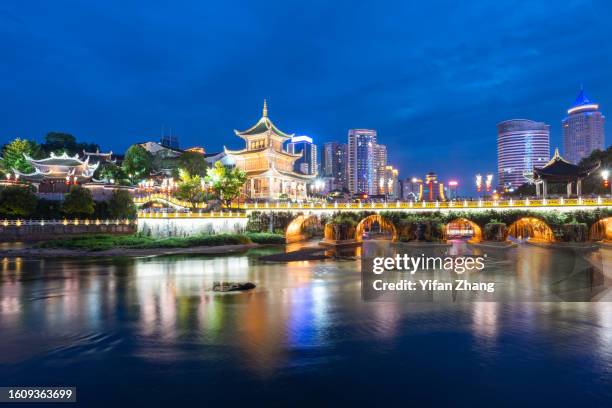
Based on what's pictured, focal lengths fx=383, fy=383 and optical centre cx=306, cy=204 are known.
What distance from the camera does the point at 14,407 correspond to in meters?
10.9

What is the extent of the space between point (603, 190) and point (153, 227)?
69.0 meters

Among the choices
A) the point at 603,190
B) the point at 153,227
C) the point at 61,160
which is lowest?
the point at 153,227

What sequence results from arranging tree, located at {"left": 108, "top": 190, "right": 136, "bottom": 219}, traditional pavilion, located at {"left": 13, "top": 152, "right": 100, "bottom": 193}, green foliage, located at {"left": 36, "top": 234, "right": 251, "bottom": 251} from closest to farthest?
green foliage, located at {"left": 36, "top": 234, "right": 251, "bottom": 251}
tree, located at {"left": 108, "top": 190, "right": 136, "bottom": 219}
traditional pavilion, located at {"left": 13, "top": 152, "right": 100, "bottom": 193}

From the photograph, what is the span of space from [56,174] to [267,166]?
3723cm

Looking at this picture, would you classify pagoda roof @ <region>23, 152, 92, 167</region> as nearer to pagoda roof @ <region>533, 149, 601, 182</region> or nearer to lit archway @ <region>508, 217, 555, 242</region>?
lit archway @ <region>508, 217, 555, 242</region>

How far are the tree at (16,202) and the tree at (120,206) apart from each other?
1039cm

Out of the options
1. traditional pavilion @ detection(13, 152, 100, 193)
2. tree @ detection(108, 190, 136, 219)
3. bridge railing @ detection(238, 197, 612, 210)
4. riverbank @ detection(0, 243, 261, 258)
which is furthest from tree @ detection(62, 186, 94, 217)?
bridge railing @ detection(238, 197, 612, 210)

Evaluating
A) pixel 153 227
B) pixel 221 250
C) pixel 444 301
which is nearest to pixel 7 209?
pixel 153 227

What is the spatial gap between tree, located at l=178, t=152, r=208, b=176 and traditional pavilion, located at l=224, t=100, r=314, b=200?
563 inches

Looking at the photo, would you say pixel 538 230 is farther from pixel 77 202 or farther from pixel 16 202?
pixel 16 202

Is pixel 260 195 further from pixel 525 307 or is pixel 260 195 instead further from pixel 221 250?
pixel 525 307

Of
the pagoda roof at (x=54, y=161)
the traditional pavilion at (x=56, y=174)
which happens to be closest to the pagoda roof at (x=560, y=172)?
the traditional pavilion at (x=56, y=174)

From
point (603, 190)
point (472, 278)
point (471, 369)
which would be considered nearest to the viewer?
point (471, 369)

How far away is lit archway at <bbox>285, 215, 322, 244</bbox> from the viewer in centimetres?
5803
